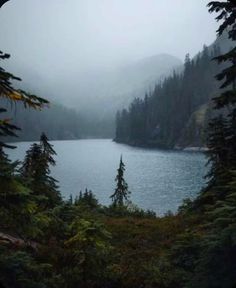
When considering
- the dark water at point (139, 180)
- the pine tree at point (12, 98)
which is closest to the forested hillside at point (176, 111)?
the dark water at point (139, 180)

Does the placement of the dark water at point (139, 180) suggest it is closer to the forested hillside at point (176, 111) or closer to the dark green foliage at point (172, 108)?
the forested hillside at point (176, 111)

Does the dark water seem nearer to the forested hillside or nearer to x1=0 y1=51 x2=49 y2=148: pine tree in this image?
x1=0 y1=51 x2=49 y2=148: pine tree

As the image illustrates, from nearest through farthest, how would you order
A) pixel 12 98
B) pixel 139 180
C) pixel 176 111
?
pixel 12 98 < pixel 139 180 < pixel 176 111

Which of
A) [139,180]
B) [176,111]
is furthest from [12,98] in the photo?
[176,111]

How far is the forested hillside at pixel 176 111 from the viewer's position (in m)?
151

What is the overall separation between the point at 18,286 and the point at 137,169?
74616mm

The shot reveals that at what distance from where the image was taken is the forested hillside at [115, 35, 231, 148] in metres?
151

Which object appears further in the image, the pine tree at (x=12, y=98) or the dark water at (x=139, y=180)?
the dark water at (x=139, y=180)

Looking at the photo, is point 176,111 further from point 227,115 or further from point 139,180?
point 227,115

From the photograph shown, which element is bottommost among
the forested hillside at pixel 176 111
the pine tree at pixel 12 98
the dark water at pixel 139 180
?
the dark water at pixel 139 180

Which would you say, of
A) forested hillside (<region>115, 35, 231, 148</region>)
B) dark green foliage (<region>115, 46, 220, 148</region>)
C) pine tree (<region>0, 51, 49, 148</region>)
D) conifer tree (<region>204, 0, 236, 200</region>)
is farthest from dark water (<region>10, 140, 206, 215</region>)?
dark green foliage (<region>115, 46, 220, 148</region>)

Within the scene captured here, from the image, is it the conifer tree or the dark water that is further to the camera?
the dark water

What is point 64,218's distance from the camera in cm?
1160

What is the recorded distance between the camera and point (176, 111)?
16512 centimetres
